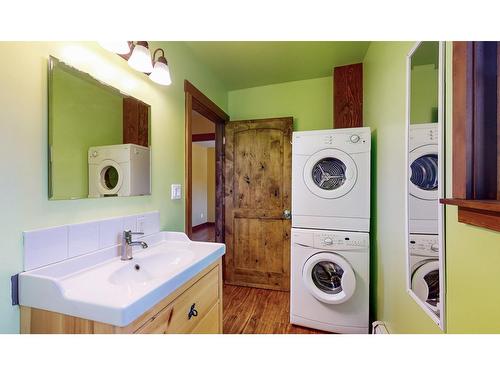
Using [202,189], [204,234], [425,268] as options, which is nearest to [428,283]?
[425,268]

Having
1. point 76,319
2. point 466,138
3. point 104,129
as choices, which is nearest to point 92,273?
point 76,319

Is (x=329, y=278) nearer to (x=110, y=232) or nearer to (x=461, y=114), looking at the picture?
(x=461, y=114)

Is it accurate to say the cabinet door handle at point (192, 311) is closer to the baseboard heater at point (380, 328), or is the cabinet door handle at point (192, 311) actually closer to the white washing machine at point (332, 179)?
the white washing machine at point (332, 179)

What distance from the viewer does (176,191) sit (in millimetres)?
1580

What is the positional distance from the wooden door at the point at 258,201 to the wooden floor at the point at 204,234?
5.81 ft

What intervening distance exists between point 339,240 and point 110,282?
1.56 meters

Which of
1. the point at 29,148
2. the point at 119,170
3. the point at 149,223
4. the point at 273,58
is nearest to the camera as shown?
the point at 29,148

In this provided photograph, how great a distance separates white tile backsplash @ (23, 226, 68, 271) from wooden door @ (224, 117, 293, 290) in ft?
5.61

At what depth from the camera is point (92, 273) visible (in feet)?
2.86

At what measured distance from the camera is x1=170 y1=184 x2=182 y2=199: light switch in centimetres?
154

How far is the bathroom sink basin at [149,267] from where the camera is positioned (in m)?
0.93

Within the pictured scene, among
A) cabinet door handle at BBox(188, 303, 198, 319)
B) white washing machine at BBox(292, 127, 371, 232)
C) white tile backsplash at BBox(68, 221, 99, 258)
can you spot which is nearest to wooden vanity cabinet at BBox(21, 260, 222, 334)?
cabinet door handle at BBox(188, 303, 198, 319)
